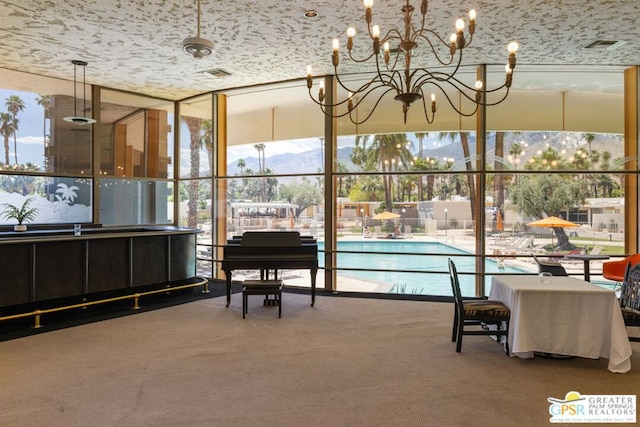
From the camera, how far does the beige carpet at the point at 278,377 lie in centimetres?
293

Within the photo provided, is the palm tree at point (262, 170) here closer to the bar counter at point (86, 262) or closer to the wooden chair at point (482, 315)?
the bar counter at point (86, 262)

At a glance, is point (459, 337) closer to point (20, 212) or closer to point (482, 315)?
point (482, 315)

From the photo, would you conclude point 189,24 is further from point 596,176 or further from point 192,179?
point 596,176

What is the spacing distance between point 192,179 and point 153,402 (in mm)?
6409

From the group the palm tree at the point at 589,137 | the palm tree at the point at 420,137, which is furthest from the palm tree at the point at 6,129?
the palm tree at the point at 589,137

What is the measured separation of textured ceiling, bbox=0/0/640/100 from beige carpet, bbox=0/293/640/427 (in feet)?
12.5

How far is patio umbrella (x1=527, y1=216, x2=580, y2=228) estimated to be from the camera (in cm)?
685

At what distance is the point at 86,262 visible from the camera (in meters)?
5.65

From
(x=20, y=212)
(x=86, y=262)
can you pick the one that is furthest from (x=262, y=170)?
(x=20, y=212)

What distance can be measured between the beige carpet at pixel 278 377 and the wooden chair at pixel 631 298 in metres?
0.42

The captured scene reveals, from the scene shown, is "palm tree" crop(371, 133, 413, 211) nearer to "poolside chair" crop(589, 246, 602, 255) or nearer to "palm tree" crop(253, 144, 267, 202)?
"palm tree" crop(253, 144, 267, 202)

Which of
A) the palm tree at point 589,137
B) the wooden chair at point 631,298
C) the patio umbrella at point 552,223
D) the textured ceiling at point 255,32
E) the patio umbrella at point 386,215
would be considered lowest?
the wooden chair at point 631,298

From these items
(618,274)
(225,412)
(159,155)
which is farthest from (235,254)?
(618,274)

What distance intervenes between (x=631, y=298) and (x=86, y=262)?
6.53 meters
